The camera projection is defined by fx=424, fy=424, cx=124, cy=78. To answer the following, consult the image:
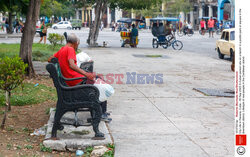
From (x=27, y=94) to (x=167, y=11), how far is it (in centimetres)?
6569

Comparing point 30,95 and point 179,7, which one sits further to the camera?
point 179,7

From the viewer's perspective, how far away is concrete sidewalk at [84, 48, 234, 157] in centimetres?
536

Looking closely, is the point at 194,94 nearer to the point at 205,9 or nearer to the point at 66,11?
the point at 205,9

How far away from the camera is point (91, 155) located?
5133 mm

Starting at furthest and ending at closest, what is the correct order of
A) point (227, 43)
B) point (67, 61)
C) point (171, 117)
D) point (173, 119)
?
point (227, 43) → point (171, 117) → point (173, 119) → point (67, 61)

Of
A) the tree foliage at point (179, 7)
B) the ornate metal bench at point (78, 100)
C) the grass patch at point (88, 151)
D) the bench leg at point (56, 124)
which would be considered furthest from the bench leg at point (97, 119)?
the tree foliage at point (179, 7)

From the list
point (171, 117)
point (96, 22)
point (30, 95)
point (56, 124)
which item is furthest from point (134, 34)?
point (56, 124)

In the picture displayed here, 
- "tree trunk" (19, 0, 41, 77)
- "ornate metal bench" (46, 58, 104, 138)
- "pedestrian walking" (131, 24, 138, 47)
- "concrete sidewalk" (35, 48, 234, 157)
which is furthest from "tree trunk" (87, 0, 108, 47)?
"ornate metal bench" (46, 58, 104, 138)

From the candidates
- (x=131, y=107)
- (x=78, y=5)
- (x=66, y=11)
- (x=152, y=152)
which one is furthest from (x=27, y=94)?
(x=66, y=11)

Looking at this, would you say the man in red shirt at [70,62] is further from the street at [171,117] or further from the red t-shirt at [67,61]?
the street at [171,117]

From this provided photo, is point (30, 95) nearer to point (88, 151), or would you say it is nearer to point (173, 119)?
point (173, 119)

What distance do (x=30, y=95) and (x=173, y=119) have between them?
Answer: 3707 mm

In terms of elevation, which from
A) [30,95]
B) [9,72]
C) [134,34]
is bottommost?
[30,95]

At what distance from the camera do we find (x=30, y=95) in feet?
31.2
